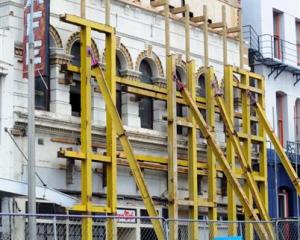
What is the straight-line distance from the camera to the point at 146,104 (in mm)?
27656

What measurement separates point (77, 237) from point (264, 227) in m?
6.36

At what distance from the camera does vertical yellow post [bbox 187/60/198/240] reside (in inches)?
1034

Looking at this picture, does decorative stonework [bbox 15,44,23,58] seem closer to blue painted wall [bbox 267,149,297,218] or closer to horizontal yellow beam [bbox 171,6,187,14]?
horizontal yellow beam [bbox 171,6,187,14]

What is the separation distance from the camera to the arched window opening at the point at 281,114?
111 ft

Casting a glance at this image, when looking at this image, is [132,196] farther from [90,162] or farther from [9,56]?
[9,56]

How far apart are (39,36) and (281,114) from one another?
14.3 meters

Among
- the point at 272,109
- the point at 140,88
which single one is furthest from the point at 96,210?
the point at 272,109

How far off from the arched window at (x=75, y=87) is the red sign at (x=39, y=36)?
230 centimetres

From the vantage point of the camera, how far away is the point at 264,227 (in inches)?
1035

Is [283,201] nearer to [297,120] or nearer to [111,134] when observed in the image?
[297,120]

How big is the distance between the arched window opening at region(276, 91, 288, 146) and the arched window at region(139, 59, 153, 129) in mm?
7824

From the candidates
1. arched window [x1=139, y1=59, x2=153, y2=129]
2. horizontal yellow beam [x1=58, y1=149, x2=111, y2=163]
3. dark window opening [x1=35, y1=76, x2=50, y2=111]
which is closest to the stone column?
dark window opening [x1=35, y1=76, x2=50, y2=111]

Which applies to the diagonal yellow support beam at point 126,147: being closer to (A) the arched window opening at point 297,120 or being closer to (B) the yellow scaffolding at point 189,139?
(B) the yellow scaffolding at point 189,139

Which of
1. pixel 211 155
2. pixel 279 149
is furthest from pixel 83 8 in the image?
pixel 279 149
